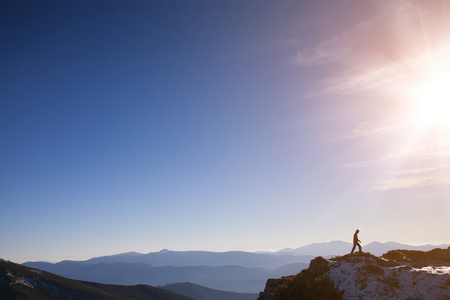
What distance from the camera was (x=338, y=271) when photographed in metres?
35.0

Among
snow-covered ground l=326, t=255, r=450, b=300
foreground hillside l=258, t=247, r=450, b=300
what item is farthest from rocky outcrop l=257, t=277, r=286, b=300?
snow-covered ground l=326, t=255, r=450, b=300

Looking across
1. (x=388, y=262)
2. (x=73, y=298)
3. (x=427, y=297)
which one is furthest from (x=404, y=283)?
(x=73, y=298)

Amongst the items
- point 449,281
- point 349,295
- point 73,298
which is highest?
point 449,281

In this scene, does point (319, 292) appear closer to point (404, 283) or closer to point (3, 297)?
point (404, 283)

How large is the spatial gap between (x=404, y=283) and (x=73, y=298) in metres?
238

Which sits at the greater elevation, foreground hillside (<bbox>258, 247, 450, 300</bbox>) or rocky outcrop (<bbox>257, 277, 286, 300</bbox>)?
foreground hillside (<bbox>258, 247, 450, 300</bbox>)

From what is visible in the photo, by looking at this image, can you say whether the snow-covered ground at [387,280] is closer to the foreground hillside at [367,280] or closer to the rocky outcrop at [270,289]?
the foreground hillside at [367,280]

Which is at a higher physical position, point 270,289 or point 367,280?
point 367,280

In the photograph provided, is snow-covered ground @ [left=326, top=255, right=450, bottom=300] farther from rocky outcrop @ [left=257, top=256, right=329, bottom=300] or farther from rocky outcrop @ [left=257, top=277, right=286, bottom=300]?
rocky outcrop @ [left=257, top=277, right=286, bottom=300]

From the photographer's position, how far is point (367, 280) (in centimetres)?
3234

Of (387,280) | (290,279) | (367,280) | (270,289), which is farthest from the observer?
(270,289)

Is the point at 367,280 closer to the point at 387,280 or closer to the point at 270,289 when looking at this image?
the point at 387,280

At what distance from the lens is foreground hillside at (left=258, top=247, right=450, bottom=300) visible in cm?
2931

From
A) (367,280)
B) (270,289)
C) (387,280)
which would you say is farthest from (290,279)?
(387,280)
